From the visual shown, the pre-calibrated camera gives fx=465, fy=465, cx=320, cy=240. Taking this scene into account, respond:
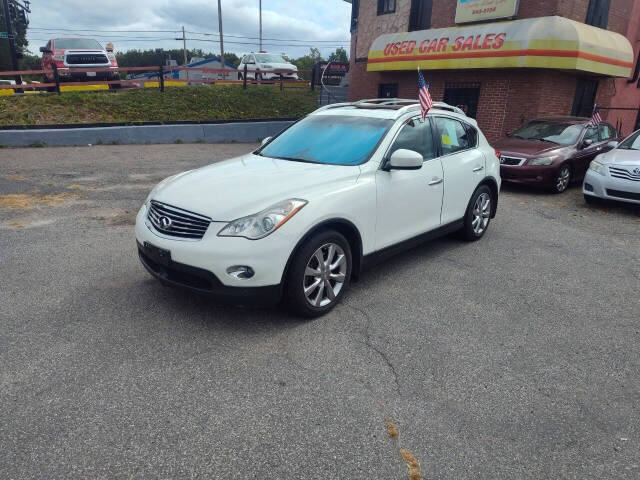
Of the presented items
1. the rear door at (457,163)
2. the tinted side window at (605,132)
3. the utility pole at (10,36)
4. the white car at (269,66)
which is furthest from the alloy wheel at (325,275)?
the white car at (269,66)

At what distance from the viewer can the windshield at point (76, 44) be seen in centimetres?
1714

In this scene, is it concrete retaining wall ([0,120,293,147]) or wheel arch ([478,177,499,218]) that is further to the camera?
concrete retaining wall ([0,120,293,147])

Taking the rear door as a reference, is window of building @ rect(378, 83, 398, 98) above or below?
above

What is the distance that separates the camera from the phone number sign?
13.0 metres

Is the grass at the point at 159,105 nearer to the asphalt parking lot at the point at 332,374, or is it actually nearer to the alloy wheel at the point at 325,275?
the asphalt parking lot at the point at 332,374

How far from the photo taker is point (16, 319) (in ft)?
12.4

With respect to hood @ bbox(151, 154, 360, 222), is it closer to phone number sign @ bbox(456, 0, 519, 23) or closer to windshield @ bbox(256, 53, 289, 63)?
phone number sign @ bbox(456, 0, 519, 23)

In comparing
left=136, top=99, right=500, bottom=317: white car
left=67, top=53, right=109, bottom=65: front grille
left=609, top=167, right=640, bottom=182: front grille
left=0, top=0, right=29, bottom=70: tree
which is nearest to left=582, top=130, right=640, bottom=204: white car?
left=609, top=167, right=640, bottom=182: front grille

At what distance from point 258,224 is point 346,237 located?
960 mm

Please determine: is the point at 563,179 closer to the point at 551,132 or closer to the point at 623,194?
the point at 551,132

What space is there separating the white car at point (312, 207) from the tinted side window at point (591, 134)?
20.3 ft

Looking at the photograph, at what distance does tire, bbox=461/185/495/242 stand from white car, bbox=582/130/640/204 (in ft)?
10.3

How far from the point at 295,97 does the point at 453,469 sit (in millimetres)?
19707

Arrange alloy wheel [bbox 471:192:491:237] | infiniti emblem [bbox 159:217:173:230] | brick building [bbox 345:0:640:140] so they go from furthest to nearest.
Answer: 1. brick building [bbox 345:0:640:140]
2. alloy wheel [bbox 471:192:491:237]
3. infiniti emblem [bbox 159:217:173:230]
